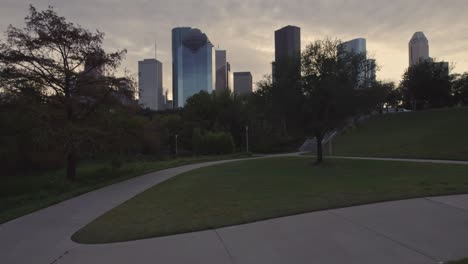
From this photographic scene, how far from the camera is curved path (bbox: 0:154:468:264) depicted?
484cm

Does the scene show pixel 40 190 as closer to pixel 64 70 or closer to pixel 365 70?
pixel 64 70

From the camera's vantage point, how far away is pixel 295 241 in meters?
5.46

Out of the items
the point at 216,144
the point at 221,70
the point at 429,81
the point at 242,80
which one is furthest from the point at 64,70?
the point at 221,70

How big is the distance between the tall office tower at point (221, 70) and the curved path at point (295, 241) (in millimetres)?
105494

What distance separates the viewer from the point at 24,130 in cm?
1474

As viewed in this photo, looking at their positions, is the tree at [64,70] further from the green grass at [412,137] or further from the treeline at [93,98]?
the green grass at [412,137]

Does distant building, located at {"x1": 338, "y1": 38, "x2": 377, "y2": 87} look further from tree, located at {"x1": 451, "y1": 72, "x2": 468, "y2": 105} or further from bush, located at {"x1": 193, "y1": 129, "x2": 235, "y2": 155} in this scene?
tree, located at {"x1": 451, "y1": 72, "x2": 468, "y2": 105}

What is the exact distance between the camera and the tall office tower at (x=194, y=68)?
358 ft

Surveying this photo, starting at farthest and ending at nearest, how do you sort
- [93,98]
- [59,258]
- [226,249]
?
[93,98] < [226,249] < [59,258]

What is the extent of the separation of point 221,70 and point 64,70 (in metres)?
109

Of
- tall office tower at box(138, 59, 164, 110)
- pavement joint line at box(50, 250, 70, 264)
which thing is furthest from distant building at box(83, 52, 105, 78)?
tall office tower at box(138, 59, 164, 110)

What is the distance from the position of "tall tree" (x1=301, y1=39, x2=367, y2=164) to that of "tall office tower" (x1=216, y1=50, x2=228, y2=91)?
9115 centimetres

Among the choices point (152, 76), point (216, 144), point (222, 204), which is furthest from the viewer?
point (152, 76)

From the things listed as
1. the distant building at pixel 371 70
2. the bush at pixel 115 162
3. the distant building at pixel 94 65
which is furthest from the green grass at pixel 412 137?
the distant building at pixel 94 65
